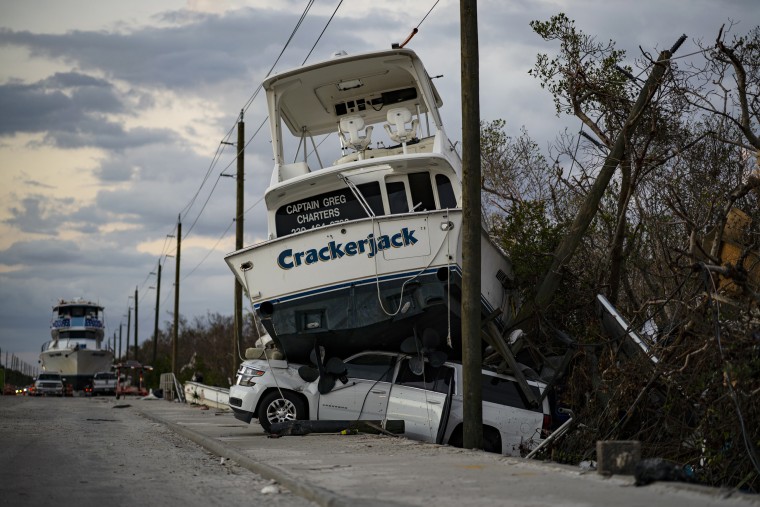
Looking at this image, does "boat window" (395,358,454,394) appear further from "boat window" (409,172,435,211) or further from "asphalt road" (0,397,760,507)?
"boat window" (409,172,435,211)

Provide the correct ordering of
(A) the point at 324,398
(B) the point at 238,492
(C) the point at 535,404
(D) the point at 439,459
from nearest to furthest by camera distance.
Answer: (B) the point at 238,492 < (D) the point at 439,459 < (C) the point at 535,404 < (A) the point at 324,398

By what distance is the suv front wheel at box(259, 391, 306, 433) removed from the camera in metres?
15.8

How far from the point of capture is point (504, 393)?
14758 mm

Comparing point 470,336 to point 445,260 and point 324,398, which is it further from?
point 324,398

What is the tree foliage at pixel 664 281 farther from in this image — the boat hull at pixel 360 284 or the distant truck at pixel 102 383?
the distant truck at pixel 102 383

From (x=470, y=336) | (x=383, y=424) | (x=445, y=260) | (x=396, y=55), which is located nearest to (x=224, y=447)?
(x=383, y=424)

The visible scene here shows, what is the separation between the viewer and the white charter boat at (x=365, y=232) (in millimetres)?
15375

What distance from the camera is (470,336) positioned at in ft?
41.9

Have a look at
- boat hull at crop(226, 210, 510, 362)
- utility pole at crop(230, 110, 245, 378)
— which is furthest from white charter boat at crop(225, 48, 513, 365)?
utility pole at crop(230, 110, 245, 378)

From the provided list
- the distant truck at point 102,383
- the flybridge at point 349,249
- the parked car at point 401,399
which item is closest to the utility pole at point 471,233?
the parked car at point 401,399

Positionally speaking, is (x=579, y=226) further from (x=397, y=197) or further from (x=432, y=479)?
(x=432, y=479)

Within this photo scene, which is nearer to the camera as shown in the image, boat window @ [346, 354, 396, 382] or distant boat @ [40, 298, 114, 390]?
boat window @ [346, 354, 396, 382]

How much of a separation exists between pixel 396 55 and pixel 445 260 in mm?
4341

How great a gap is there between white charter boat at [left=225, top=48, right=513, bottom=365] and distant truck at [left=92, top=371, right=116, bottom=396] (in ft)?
132
